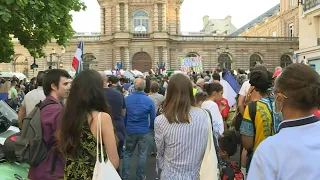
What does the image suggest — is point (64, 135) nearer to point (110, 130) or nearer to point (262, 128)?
point (110, 130)

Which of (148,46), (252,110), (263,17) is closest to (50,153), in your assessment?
(252,110)

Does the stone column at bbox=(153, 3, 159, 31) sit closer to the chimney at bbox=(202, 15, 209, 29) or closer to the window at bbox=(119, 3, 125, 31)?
the window at bbox=(119, 3, 125, 31)

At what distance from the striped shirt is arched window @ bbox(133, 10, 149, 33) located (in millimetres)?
49676

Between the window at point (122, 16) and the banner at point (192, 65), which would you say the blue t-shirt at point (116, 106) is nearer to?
the banner at point (192, 65)

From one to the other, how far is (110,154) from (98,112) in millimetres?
374

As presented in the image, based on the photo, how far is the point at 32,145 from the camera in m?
3.60

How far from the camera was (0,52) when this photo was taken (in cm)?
1571

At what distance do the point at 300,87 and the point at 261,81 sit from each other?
2.43m

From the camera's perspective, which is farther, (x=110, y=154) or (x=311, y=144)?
(x=110, y=154)

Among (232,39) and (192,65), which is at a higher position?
(232,39)

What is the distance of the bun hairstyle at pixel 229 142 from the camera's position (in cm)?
462

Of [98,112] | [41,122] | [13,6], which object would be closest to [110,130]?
[98,112]

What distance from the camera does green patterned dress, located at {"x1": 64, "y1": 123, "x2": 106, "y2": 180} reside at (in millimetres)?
3354

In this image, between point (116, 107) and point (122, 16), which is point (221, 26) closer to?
point (122, 16)
